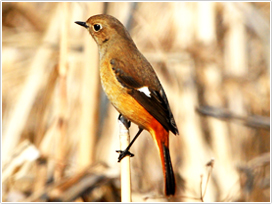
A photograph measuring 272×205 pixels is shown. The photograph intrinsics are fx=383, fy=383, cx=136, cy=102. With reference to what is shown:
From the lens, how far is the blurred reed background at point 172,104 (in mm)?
3691

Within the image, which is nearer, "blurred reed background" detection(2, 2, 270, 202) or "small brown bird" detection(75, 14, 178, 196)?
"small brown bird" detection(75, 14, 178, 196)

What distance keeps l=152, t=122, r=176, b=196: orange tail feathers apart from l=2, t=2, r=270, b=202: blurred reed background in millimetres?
1066

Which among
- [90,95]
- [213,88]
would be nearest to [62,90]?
[90,95]

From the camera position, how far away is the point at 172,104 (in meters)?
3.95

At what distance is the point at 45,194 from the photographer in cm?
337

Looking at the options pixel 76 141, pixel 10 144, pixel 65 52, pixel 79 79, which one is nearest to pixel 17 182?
pixel 10 144

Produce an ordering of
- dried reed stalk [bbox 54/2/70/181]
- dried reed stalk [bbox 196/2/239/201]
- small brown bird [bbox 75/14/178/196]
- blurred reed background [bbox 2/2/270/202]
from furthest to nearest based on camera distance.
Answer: dried reed stalk [bbox 196/2/239/201] → blurred reed background [bbox 2/2/270/202] → dried reed stalk [bbox 54/2/70/181] → small brown bird [bbox 75/14/178/196]

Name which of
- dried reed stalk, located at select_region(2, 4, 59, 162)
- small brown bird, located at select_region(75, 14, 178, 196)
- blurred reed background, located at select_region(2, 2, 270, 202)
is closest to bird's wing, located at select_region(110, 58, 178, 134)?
small brown bird, located at select_region(75, 14, 178, 196)

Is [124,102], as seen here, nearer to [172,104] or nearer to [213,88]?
[172,104]

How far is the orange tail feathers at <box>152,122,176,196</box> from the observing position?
239 cm

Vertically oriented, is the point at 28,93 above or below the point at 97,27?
below

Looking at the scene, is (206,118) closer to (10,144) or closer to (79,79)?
(79,79)

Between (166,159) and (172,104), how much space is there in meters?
1.56

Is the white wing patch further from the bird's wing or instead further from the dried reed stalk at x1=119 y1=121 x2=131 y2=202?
the dried reed stalk at x1=119 y1=121 x2=131 y2=202
